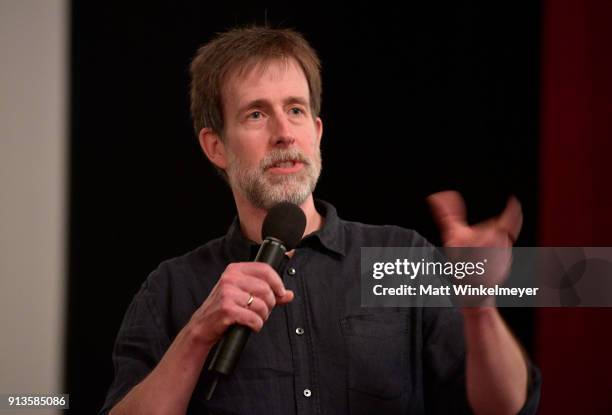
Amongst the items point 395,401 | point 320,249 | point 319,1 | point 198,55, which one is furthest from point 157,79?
point 395,401

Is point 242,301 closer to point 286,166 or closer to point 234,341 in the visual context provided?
point 234,341

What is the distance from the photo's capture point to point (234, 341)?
3.37ft

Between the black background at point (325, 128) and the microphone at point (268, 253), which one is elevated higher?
the black background at point (325, 128)

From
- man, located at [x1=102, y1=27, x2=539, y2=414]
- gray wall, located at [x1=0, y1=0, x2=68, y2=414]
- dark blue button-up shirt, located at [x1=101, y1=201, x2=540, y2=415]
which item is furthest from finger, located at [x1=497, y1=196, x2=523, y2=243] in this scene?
gray wall, located at [x1=0, y1=0, x2=68, y2=414]

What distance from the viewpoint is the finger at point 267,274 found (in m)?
1.04

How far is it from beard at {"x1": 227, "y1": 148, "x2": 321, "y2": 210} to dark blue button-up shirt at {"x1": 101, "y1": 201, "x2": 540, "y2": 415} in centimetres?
11

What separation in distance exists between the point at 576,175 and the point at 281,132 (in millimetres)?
702

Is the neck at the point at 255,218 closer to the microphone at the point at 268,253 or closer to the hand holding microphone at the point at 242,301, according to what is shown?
the microphone at the point at 268,253

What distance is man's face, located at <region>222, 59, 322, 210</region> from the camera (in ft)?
4.67

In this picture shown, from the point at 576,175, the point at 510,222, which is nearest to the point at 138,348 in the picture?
the point at 510,222

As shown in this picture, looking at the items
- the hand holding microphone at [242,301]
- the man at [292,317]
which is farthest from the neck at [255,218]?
the hand holding microphone at [242,301]

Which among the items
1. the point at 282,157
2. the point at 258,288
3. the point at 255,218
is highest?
the point at 282,157

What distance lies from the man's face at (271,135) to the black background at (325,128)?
115 millimetres

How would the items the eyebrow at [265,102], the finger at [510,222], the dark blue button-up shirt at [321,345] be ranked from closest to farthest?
1. the finger at [510,222]
2. the dark blue button-up shirt at [321,345]
3. the eyebrow at [265,102]
